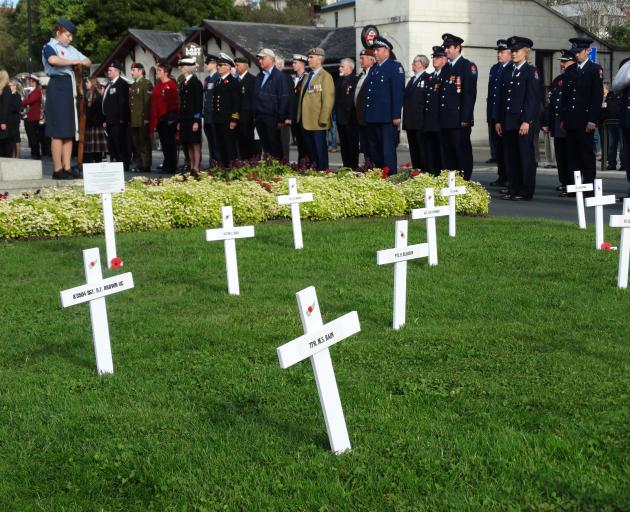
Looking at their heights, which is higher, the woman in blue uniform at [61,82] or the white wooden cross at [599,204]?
the woman in blue uniform at [61,82]

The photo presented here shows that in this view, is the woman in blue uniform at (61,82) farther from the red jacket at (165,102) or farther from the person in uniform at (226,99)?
the red jacket at (165,102)

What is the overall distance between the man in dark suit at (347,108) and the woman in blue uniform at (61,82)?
13.8 feet

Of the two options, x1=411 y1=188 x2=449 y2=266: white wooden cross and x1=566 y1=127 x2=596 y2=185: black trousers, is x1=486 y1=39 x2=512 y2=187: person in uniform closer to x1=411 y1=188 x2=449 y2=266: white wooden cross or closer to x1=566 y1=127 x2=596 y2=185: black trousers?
x1=566 y1=127 x2=596 y2=185: black trousers

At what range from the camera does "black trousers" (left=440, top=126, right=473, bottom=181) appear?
16078 millimetres

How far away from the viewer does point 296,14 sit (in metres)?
83.2

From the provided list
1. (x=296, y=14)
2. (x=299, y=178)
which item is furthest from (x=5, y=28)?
(x=299, y=178)

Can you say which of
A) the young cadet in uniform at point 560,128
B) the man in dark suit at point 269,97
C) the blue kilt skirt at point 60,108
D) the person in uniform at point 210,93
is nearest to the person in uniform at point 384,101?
the man in dark suit at point 269,97

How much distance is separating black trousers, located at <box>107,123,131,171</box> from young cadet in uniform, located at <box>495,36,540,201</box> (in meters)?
9.57

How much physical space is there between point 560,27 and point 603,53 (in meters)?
1.93

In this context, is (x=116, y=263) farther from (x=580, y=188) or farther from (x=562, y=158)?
(x=562, y=158)

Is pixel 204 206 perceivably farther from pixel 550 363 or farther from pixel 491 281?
pixel 550 363

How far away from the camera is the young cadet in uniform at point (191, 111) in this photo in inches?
797

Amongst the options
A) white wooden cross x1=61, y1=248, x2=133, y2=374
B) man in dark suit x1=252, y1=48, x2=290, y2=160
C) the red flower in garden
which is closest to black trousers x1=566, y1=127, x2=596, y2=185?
man in dark suit x1=252, y1=48, x2=290, y2=160

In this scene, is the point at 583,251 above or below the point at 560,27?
below
